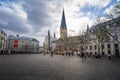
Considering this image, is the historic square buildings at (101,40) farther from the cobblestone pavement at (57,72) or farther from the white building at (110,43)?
the cobblestone pavement at (57,72)

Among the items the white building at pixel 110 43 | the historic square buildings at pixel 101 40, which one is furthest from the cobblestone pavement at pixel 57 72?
the white building at pixel 110 43

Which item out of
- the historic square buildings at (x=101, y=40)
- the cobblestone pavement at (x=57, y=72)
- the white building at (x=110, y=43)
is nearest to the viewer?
the cobblestone pavement at (x=57, y=72)

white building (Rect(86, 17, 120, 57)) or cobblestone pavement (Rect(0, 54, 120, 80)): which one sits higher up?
white building (Rect(86, 17, 120, 57))

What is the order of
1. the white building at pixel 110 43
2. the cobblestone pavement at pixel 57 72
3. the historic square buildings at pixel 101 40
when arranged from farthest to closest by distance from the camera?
1. the white building at pixel 110 43
2. the historic square buildings at pixel 101 40
3. the cobblestone pavement at pixel 57 72

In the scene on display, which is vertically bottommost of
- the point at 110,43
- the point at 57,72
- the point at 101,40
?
the point at 57,72

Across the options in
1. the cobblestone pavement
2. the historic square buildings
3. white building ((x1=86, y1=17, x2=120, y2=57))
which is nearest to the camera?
the cobblestone pavement

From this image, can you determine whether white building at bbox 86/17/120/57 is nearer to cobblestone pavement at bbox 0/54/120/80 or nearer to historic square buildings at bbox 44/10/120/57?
historic square buildings at bbox 44/10/120/57

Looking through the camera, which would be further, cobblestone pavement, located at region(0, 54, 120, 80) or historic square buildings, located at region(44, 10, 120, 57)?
historic square buildings, located at region(44, 10, 120, 57)

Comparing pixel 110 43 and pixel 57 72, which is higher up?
pixel 110 43

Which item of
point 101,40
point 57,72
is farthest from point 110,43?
point 57,72

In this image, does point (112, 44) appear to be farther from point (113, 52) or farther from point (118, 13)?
point (118, 13)

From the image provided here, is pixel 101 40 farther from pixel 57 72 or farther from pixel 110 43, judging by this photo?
pixel 57 72

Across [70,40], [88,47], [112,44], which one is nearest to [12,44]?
[70,40]

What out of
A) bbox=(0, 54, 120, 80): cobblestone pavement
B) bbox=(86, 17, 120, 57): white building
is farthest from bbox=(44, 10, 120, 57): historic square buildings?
bbox=(0, 54, 120, 80): cobblestone pavement
